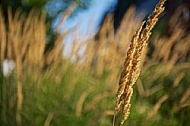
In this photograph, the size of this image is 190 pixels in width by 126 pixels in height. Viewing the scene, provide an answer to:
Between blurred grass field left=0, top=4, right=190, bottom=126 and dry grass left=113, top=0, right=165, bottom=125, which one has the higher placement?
dry grass left=113, top=0, right=165, bottom=125

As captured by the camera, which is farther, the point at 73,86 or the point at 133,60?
the point at 73,86

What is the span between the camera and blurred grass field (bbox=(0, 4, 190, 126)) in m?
4.34

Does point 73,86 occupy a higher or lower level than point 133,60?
lower

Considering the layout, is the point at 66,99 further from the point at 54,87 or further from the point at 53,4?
the point at 53,4

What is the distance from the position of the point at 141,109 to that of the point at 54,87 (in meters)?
0.77

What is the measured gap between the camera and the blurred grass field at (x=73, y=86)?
4336 millimetres

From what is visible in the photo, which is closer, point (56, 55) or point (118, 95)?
point (118, 95)

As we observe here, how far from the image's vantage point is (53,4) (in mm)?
17531

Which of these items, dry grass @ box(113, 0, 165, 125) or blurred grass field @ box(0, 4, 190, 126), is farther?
blurred grass field @ box(0, 4, 190, 126)

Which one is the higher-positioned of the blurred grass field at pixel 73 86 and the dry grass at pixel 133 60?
the dry grass at pixel 133 60

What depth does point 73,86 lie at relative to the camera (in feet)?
16.0

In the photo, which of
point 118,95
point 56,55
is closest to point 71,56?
point 56,55

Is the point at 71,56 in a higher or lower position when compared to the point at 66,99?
higher

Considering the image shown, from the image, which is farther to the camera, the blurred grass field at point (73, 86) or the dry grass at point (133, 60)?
the blurred grass field at point (73, 86)
